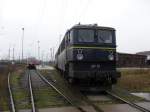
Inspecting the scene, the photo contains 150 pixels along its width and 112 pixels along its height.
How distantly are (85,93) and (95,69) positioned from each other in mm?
1322

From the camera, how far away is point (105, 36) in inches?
700

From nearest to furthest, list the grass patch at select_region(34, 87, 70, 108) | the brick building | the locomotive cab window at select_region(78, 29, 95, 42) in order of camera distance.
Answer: the grass patch at select_region(34, 87, 70, 108), the locomotive cab window at select_region(78, 29, 95, 42), the brick building

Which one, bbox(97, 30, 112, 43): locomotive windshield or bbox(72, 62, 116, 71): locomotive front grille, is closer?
bbox(72, 62, 116, 71): locomotive front grille

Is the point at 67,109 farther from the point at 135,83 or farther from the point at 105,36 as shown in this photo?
the point at 135,83

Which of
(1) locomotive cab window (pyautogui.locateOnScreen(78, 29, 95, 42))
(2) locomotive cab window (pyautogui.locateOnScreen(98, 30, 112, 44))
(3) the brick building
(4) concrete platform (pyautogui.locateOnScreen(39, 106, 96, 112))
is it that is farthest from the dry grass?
(3) the brick building

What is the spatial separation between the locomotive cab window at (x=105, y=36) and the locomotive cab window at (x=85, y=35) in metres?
0.38

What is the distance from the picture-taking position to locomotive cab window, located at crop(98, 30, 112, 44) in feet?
57.7

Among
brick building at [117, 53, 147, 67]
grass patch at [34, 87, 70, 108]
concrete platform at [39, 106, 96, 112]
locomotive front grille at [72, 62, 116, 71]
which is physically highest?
brick building at [117, 53, 147, 67]

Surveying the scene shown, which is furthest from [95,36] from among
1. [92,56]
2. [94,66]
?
[94,66]

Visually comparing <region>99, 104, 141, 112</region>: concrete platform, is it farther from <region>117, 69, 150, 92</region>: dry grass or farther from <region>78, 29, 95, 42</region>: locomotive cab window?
<region>117, 69, 150, 92</region>: dry grass

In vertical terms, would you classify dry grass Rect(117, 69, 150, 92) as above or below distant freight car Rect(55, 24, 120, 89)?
below

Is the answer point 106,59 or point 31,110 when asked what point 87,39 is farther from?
point 31,110

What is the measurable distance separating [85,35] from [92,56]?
1.13 metres

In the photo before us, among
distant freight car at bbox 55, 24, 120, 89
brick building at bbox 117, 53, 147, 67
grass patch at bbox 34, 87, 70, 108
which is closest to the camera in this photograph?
grass patch at bbox 34, 87, 70, 108
